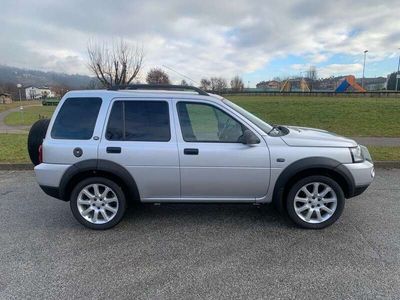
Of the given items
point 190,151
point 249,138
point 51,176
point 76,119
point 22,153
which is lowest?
point 22,153

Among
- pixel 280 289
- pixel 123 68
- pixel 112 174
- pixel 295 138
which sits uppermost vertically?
pixel 123 68

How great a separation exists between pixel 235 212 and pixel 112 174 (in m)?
1.83

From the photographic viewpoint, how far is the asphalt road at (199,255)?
109 inches

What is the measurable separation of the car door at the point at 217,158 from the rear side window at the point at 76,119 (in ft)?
3.52

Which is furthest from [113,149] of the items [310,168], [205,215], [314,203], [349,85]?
[349,85]

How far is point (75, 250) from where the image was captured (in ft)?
11.5

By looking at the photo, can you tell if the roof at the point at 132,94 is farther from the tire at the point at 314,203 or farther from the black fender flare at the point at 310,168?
the tire at the point at 314,203

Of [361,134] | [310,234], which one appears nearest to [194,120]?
[310,234]

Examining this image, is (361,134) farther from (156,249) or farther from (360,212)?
(156,249)

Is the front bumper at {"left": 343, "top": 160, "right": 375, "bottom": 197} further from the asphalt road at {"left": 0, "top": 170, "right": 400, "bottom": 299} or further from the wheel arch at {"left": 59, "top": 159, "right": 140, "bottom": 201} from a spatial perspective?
the wheel arch at {"left": 59, "top": 159, "right": 140, "bottom": 201}

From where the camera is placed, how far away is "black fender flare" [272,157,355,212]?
376cm

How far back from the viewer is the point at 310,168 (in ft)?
12.5

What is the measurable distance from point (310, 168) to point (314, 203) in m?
0.48

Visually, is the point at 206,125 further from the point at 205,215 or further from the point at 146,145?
the point at 205,215
